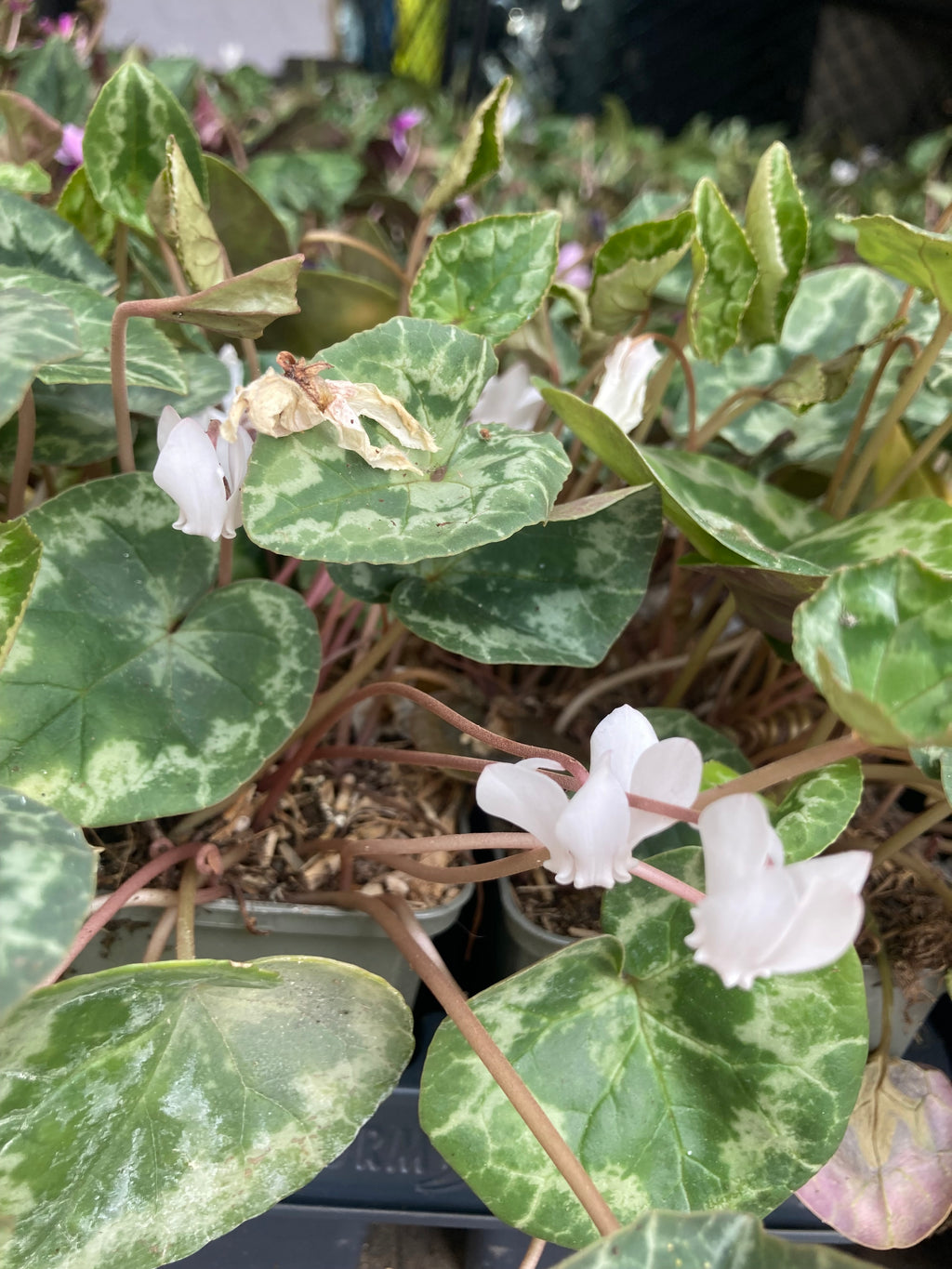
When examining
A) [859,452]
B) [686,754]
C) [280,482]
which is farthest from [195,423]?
[859,452]

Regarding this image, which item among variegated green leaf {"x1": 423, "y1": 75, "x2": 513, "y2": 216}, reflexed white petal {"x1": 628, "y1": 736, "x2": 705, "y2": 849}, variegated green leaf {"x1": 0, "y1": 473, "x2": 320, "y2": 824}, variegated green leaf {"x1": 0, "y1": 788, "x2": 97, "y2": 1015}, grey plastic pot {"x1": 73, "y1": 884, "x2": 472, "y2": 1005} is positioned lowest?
grey plastic pot {"x1": 73, "y1": 884, "x2": 472, "y2": 1005}

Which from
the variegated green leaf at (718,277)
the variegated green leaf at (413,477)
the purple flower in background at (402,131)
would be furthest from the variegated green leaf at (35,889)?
the purple flower in background at (402,131)

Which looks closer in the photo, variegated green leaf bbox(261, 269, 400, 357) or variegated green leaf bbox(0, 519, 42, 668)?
variegated green leaf bbox(0, 519, 42, 668)

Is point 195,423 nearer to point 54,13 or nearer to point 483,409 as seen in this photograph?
point 483,409

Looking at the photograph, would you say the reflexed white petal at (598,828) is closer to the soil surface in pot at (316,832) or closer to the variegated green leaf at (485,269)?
the soil surface in pot at (316,832)

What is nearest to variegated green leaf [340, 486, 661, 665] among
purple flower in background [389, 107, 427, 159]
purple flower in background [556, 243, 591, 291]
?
purple flower in background [556, 243, 591, 291]

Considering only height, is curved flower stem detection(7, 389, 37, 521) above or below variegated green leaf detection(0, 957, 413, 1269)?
above

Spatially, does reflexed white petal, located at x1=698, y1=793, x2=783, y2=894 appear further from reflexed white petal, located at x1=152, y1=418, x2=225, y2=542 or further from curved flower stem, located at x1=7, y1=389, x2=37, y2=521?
curved flower stem, located at x1=7, y1=389, x2=37, y2=521

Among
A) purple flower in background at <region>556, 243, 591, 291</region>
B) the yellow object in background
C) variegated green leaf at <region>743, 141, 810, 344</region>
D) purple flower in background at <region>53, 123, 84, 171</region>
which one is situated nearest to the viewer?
variegated green leaf at <region>743, 141, 810, 344</region>
